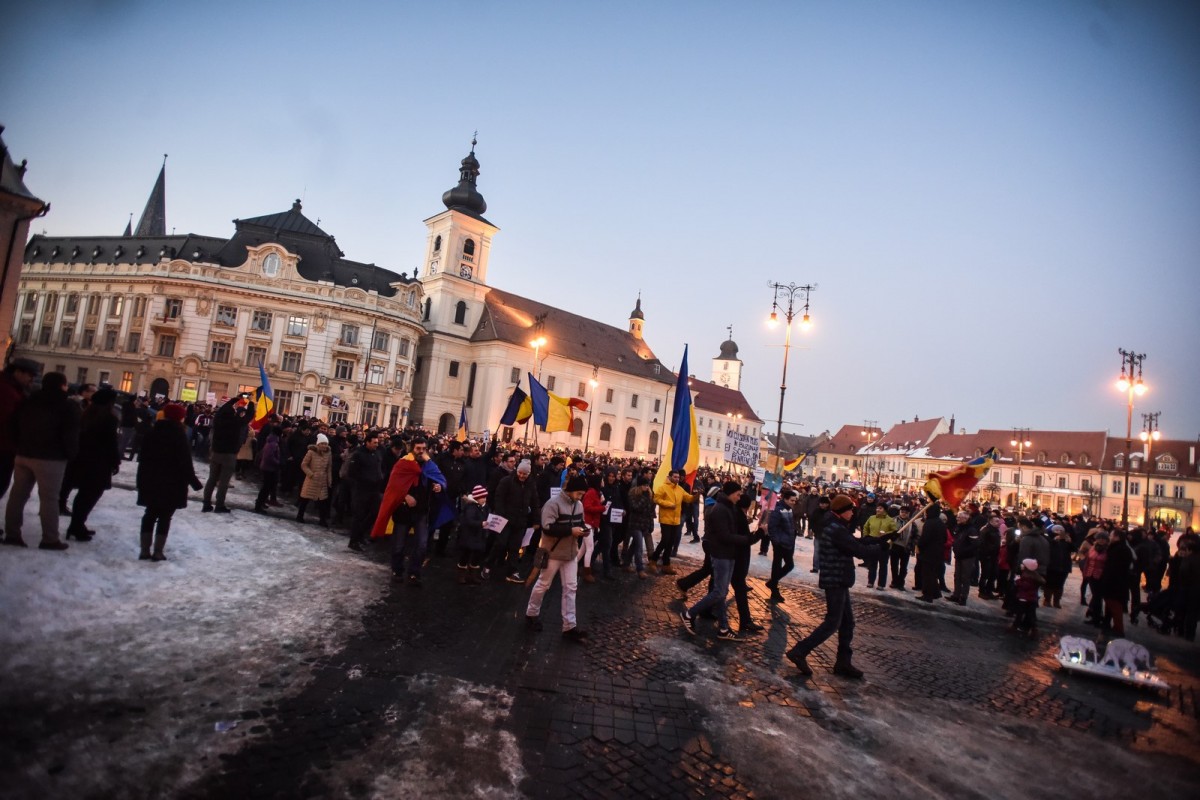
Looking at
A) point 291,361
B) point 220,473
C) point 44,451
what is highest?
point 291,361

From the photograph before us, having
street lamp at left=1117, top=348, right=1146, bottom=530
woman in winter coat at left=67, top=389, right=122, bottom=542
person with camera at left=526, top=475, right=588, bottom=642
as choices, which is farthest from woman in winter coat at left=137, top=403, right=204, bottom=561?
street lamp at left=1117, top=348, right=1146, bottom=530

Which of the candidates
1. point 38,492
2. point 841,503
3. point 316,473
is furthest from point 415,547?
point 841,503

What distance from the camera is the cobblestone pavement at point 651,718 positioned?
3.84m

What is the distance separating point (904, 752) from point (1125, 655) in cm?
525

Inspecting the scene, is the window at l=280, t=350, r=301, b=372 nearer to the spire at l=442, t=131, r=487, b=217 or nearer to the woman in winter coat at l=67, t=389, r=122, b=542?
the spire at l=442, t=131, r=487, b=217

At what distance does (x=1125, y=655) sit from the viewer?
24.9 feet

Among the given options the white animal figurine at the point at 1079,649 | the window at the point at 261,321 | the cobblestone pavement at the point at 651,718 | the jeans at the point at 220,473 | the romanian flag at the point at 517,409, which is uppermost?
the window at the point at 261,321

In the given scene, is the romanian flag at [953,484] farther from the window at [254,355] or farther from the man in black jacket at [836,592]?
the window at [254,355]

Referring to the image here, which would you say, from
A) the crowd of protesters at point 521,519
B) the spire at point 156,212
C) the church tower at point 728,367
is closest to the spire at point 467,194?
the spire at point 156,212

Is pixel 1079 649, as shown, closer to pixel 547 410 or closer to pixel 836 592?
pixel 836 592

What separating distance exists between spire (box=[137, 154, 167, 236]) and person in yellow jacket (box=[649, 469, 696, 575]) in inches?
3097

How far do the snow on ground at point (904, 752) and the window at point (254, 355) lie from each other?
47490mm

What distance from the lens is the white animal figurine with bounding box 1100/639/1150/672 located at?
7531mm

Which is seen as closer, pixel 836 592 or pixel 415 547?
pixel 836 592
